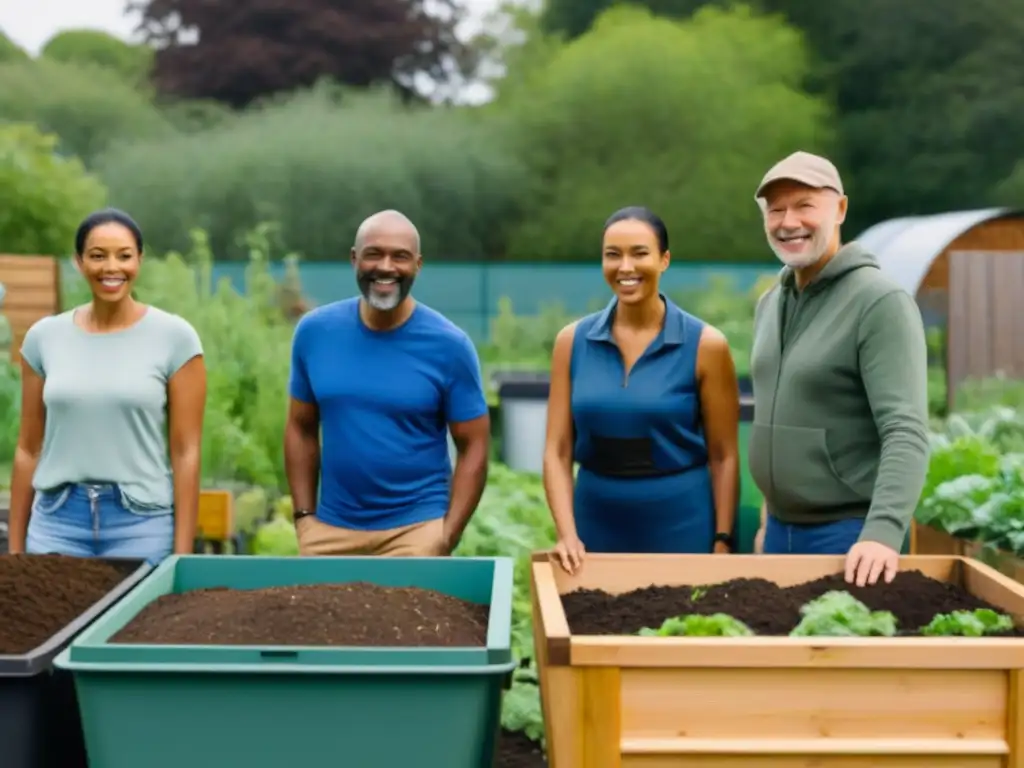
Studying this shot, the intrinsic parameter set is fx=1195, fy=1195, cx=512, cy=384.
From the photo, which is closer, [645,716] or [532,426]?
[645,716]

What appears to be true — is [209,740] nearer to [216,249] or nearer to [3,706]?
[3,706]

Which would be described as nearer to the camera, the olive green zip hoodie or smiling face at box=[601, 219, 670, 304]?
the olive green zip hoodie

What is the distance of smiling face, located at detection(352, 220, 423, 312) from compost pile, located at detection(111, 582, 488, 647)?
34.5 inches

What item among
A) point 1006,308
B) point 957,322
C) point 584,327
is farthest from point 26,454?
point 1006,308

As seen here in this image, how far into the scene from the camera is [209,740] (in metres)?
2.12

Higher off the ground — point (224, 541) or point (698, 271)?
point (698, 271)

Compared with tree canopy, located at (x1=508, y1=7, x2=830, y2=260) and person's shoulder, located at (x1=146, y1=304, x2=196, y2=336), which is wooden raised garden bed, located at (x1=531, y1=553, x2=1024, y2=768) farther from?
tree canopy, located at (x1=508, y1=7, x2=830, y2=260)

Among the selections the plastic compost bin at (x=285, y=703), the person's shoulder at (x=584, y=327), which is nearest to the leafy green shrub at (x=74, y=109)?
the person's shoulder at (x=584, y=327)

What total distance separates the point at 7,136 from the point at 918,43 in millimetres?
14974

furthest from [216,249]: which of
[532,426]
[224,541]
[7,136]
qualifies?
[224,541]

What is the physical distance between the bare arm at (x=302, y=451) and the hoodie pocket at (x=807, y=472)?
51.3 inches

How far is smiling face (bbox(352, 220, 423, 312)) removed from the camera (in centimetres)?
317

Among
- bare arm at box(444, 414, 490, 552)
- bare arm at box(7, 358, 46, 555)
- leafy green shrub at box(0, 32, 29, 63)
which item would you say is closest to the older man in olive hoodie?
bare arm at box(444, 414, 490, 552)

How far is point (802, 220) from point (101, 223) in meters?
1.82
